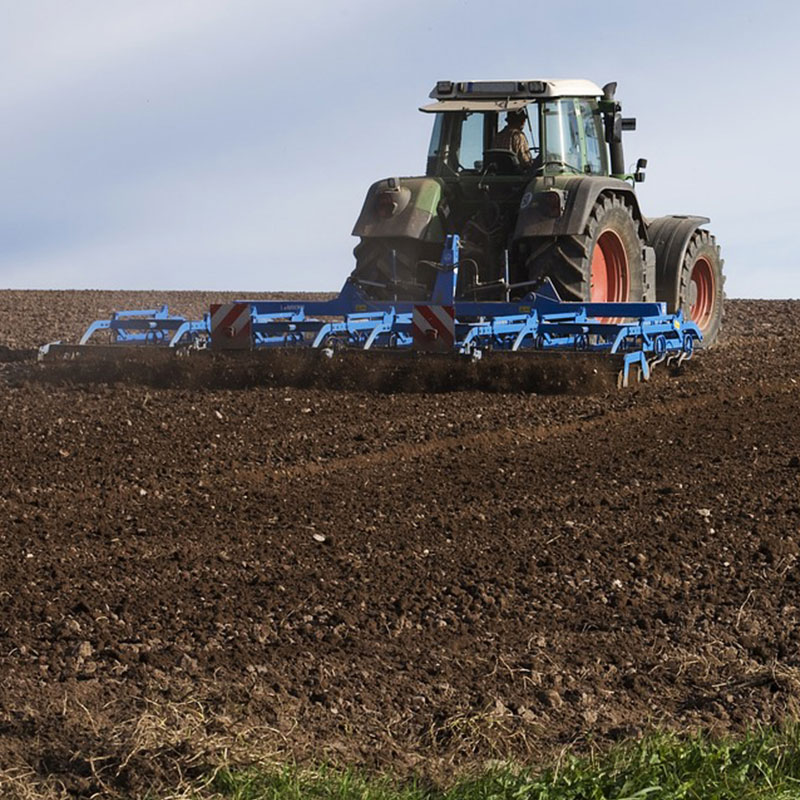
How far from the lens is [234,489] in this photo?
6352 millimetres

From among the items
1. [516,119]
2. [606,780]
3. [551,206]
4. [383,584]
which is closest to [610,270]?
[551,206]

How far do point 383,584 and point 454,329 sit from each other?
4544mm

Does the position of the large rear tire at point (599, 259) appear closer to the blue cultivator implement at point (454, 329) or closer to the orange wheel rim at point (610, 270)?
the orange wheel rim at point (610, 270)

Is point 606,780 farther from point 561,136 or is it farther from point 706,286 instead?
point 706,286

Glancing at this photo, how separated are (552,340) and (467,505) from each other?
3811 millimetres

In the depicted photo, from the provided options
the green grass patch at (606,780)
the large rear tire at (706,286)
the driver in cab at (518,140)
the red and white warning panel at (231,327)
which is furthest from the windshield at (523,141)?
the green grass patch at (606,780)

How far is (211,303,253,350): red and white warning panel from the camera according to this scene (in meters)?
9.90

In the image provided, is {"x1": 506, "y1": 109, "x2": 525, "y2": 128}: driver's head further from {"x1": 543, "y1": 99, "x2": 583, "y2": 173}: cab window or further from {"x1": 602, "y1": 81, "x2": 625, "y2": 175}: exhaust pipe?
{"x1": 602, "y1": 81, "x2": 625, "y2": 175}: exhaust pipe

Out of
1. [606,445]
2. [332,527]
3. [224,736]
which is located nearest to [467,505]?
[332,527]

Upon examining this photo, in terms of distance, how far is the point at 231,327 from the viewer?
32.7 feet

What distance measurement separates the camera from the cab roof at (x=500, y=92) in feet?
34.4

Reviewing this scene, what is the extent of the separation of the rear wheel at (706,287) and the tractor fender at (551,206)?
2237 millimetres

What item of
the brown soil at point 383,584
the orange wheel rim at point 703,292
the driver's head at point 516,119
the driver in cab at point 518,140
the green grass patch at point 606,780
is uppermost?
the driver's head at point 516,119

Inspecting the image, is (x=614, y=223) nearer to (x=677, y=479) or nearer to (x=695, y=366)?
(x=695, y=366)
